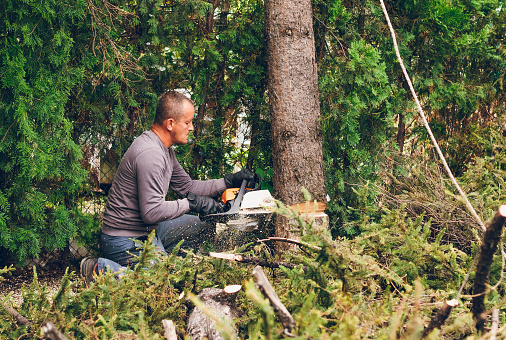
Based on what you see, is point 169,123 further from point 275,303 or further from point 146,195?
point 275,303

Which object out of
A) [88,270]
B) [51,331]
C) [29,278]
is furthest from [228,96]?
[51,331]

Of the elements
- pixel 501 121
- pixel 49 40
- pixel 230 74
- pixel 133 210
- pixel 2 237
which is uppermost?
pixel 49 40

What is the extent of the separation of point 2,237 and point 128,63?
6.19 ft

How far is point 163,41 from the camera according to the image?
4.11 m

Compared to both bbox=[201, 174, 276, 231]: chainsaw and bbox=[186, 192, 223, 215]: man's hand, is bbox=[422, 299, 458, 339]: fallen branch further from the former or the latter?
bbox=[186, 192, 223, 215]: man's hand

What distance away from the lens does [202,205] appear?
3.58 metres

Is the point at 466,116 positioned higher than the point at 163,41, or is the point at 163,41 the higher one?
the point at 163,41

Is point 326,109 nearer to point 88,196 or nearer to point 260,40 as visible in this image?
point 260,40

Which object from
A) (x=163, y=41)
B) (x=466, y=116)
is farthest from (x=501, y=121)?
(x=163, y=41)

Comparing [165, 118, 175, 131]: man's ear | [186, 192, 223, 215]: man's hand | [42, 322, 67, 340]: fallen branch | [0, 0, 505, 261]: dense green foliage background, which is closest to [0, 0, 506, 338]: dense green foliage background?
[0, 0, 505, 261]: dense green foliage background

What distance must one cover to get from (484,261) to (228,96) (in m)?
3.02

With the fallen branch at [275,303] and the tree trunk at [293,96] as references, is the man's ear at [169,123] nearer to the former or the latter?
the tree trunk at [293,96]

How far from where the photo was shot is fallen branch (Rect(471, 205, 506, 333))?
153 centimetres

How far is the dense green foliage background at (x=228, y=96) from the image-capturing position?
361 cm
